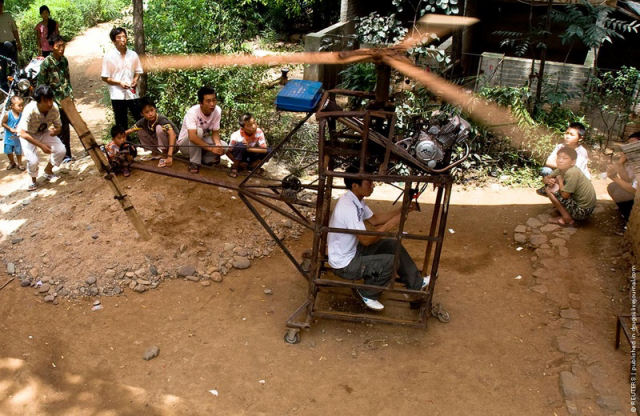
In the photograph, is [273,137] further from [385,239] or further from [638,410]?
[638,410]

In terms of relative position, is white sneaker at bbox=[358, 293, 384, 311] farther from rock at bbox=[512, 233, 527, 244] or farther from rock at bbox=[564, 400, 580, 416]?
rock at bbox=[512, 233, 527, 244]

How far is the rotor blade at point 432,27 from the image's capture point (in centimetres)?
860

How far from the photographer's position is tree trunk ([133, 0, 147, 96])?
7.72 metres

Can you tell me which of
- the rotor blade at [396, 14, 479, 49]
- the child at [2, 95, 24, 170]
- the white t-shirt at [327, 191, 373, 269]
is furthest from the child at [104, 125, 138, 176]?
the rotor blade at [396, 14, 479, 49]

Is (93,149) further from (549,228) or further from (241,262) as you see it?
(549,228)

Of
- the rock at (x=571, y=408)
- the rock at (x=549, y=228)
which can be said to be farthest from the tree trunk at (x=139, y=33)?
the rock at (x=571, y=408)

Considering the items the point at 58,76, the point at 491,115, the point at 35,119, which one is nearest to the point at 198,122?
the point at 35,119

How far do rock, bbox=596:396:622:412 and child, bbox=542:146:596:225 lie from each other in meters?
2.72

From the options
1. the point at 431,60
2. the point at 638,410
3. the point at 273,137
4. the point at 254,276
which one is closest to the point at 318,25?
the point at 431,60

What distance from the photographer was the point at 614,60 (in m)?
11.0

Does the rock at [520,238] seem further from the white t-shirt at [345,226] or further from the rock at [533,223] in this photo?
the white t-shirt at [345,226]

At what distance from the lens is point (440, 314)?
5.14m

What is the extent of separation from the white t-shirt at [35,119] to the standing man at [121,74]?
0.79m

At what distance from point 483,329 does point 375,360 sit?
3.65ft
